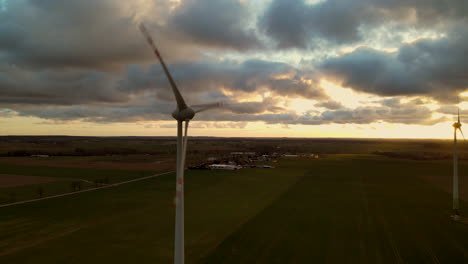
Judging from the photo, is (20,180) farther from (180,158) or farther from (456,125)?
(456,125)

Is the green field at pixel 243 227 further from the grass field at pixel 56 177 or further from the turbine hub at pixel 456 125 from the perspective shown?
the turbine hub at pixel 456 125

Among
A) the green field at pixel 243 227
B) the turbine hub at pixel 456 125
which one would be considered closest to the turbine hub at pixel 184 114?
the green field at pixel 243 227

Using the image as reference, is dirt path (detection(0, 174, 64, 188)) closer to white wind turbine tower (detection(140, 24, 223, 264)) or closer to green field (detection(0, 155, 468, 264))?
green field (detection(0, 155, 468, 264))

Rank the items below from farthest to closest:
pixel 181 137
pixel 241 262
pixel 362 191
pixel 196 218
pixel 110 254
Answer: pixel 362 191 < pixel 196 218 < pixel 110 254 < pixel 241 262 < pixel 181 137

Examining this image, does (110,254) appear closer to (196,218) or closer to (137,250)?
(137,250)

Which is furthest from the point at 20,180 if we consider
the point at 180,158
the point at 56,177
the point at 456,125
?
the point at 456,125

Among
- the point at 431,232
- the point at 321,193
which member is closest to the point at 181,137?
the point at 431,232

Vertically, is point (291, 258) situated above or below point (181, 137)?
below
